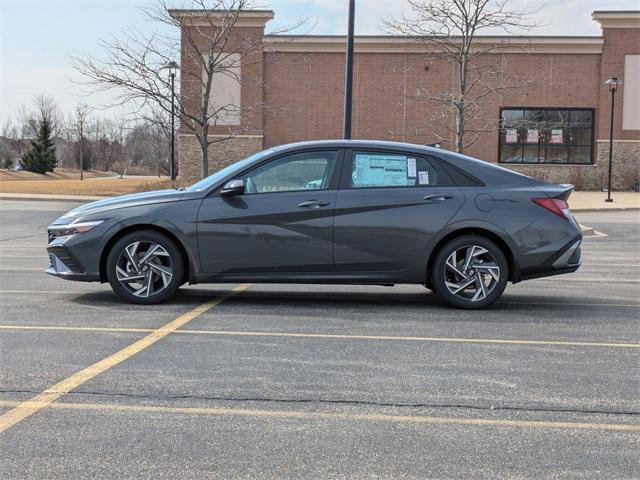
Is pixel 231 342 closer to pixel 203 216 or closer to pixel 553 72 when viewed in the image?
pixel 203 216

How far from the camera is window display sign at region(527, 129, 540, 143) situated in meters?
37.7

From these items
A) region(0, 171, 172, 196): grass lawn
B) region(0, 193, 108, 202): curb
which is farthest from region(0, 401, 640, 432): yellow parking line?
region(0, 171, 172, 196): grass lawn

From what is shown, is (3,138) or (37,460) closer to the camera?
(37,460)

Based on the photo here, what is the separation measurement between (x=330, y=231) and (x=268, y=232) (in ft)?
2.00

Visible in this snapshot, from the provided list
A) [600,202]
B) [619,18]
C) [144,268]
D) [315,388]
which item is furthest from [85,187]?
[315,388]

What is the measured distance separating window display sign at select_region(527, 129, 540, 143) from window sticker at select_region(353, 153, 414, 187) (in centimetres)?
3278

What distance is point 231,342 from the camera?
18.4 feet

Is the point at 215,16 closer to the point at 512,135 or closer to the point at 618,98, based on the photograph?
the point at 512,135

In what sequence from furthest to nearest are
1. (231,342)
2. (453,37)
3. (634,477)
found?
1. (453,37)
2. (231,342)
3. (634,477)

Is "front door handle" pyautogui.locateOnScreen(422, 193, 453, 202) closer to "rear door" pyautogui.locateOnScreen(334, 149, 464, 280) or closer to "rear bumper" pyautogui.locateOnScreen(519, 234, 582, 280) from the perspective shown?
"rear door" pyautogui.locateOnScreen(334, 149, 464, 280)

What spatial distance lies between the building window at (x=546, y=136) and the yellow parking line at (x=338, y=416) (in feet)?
116

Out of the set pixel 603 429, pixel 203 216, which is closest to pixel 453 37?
pixel 203 216

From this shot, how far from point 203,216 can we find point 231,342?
1.70 metres

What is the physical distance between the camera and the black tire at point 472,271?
6.86 m
